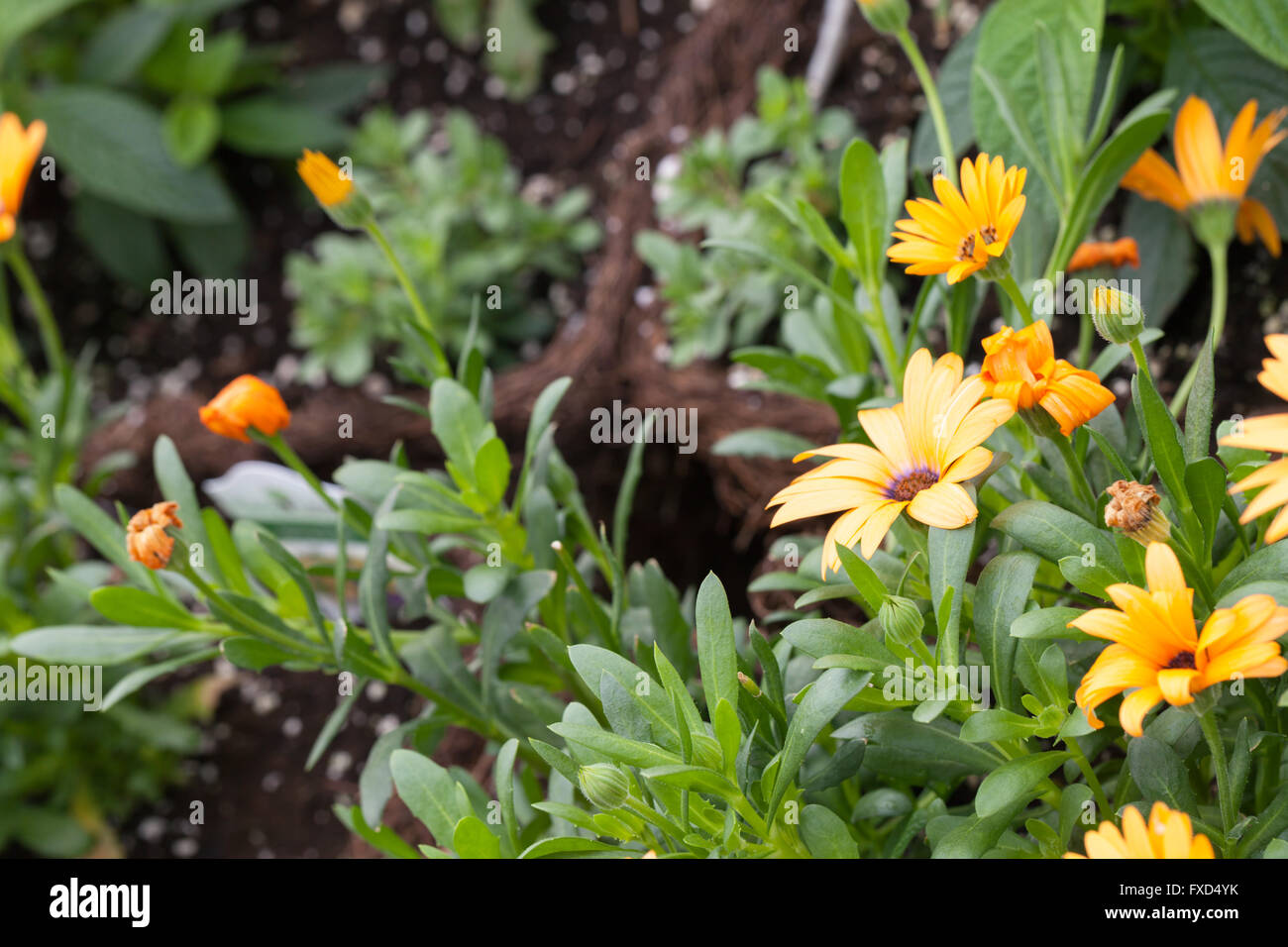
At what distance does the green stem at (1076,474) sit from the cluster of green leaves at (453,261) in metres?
1.05

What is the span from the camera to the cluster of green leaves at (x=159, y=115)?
5.89ft

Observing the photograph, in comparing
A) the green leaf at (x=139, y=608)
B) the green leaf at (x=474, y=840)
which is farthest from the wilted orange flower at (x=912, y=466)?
the green leaf at (x=139, y=608)

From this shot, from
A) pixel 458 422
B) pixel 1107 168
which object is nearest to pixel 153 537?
pixel 458 422

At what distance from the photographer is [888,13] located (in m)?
0.91

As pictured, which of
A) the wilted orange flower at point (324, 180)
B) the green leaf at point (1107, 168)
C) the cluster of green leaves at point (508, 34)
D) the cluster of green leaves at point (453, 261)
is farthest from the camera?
the cluster of green leaves at point (508, 34)

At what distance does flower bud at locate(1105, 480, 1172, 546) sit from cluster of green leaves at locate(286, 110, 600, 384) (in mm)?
1130

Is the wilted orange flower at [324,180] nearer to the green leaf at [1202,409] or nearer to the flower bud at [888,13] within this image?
the flower bud at [888,13]

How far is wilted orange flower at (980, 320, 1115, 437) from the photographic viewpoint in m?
0.59

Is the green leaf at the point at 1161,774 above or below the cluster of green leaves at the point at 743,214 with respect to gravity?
below

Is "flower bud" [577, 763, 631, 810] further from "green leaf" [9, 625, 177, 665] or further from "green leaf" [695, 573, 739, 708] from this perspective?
"green leaf" [9, 625, 177, 665]

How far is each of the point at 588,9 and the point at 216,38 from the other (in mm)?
634

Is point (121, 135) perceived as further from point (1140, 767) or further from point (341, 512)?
point (1140, 767)

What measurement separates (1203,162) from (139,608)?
895mm
